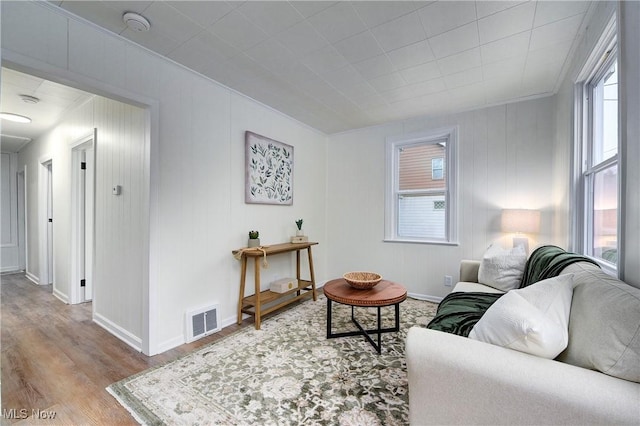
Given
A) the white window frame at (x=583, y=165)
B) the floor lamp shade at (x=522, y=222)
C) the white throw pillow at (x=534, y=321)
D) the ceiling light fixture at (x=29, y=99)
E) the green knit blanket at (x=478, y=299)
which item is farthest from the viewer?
the ceiling light fixture at (x=29, y=99)

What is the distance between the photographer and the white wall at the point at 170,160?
1.68 meters

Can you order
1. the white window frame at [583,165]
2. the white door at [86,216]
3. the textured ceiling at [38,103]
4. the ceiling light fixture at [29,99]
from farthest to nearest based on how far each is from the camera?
the white door at [86,216]
the ceiling light fixture at [29,99]
the textured ceiling at [38,103]
the white window frame at [583,165]

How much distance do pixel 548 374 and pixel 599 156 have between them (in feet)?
6.01

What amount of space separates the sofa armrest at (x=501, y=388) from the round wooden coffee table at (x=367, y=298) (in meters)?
0.89

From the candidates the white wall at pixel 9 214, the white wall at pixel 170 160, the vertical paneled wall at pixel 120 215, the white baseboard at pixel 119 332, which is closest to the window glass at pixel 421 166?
the white wall at pixel 170 160

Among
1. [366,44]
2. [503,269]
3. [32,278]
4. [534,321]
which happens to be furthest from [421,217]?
[32,278]

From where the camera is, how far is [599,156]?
1936 millimetres

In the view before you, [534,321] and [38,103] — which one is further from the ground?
[38,103]

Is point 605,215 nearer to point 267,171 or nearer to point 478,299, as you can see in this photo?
point 478,299

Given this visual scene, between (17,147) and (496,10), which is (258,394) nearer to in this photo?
(496,10)

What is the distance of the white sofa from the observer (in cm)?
86

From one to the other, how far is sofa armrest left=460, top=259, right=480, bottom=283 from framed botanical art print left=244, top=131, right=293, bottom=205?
2.20 meters

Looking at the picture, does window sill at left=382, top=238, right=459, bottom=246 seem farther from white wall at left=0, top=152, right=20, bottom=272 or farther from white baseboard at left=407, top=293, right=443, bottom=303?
white wall at left=0, top=152, right=20, bottom=272

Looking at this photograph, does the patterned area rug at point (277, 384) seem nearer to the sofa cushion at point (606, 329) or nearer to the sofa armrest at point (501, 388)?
the sofa armrest at point (501, 388)
